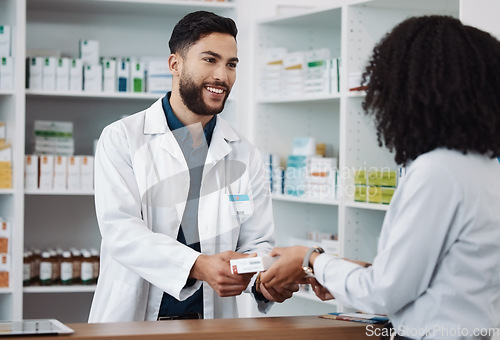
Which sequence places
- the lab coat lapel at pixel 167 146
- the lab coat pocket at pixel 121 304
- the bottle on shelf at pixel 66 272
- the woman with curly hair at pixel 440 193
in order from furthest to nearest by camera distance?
1. the bottle on shelf at pixel 66 272
2. the lab coat lapel at pixel 167 146
3. the lab coat pocket at pixel 121 304
4. the woman with curly hair at pixel 440 193

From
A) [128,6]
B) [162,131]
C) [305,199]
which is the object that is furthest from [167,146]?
[128,6]

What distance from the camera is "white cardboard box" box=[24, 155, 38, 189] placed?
3484 mm

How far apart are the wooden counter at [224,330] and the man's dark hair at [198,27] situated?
1097 millimetres

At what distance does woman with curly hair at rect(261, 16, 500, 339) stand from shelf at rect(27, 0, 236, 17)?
7.97 feet

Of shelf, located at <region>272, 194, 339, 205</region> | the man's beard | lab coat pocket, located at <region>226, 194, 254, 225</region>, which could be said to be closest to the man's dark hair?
the man's beard

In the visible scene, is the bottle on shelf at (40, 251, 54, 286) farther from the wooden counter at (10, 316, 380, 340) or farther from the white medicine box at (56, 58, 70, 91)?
the wooden counter at (10, 316, 380, 340)

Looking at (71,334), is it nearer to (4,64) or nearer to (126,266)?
(126,266)

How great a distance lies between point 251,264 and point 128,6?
2.40m

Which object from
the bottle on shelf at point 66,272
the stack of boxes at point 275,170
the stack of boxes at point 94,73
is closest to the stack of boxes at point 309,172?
the stack of boxes at point 275,170

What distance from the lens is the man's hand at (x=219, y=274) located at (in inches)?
74.5

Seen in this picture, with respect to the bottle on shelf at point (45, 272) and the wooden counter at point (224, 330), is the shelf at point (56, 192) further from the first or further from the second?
the wooden counter at point (224, 330)

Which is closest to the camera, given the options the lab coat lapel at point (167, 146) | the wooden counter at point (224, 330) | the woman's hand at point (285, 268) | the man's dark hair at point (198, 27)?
the wooden counter at point (224, 330)

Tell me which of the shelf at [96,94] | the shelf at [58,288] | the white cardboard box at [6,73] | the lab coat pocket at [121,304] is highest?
the white cardboard box at [6,73]

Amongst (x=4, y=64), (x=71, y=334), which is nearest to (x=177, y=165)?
(x=71, y=334)
